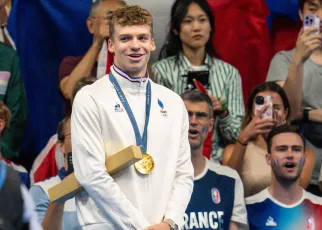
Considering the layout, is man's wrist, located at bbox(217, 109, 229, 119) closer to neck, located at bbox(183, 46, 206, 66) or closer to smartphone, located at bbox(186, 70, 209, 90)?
smartphone, located at bbox(186, 70, 209, 90)

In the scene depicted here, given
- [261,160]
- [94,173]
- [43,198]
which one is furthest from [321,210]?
[94,173]

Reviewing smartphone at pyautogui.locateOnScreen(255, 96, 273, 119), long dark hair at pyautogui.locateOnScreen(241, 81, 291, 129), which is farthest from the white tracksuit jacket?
long dark hair at pyautogui.locateOnScreen(241, 81, 291, 129)

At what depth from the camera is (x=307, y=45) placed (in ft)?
26.4

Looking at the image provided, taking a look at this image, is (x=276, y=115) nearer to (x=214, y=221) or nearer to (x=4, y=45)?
(x=214, y=221)

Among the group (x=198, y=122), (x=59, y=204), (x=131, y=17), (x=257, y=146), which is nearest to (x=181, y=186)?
(x=131, y=17)

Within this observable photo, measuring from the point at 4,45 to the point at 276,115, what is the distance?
2242 mm

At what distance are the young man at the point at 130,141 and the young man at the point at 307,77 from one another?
8.00 feet

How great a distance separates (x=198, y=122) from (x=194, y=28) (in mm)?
1132

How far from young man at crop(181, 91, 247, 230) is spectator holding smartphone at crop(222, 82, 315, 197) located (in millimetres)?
268

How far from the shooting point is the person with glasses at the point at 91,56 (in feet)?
27.0

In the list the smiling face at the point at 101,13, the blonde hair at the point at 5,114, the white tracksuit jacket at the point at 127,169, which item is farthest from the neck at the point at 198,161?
the white tracksuit jacket at the point at 127,169

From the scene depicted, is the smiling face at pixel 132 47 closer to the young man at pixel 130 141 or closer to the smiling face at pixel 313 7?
the young man at pixel 130 141

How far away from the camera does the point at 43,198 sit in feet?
24.0

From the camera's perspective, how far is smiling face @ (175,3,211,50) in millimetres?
8391
